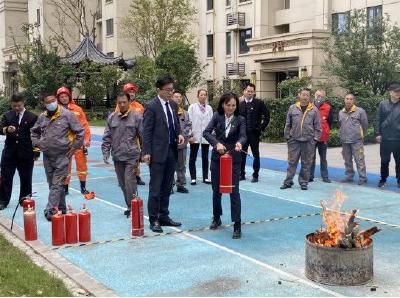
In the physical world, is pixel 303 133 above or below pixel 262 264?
above

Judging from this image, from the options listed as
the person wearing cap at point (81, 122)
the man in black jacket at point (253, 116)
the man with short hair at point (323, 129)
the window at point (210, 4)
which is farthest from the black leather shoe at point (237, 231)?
the window at point (210, 4)

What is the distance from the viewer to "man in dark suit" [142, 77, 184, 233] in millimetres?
7336

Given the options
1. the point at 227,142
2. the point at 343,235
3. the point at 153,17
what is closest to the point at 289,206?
the point at 227,142

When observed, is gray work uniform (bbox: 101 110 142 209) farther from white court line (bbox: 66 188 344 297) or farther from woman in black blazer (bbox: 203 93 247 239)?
woman in black blazer (bbox: 203 93 247 239)

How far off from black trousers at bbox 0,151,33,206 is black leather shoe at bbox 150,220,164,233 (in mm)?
2687

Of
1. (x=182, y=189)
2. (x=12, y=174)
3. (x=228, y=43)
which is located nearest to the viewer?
(x=12, y=174)

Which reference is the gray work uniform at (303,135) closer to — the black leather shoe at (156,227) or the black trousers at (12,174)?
the black leather shoe at (156,227)

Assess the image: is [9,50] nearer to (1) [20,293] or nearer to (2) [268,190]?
(2) [268,190]

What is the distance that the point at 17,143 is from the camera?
29.0 ft

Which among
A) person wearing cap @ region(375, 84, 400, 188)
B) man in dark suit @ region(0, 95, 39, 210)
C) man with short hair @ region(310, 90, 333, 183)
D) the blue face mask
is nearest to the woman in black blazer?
the blue face mask

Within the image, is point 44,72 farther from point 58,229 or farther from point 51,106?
point 58,229

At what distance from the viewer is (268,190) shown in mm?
10531

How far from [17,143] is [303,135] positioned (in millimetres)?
4994

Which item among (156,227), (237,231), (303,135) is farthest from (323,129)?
(156,227)
